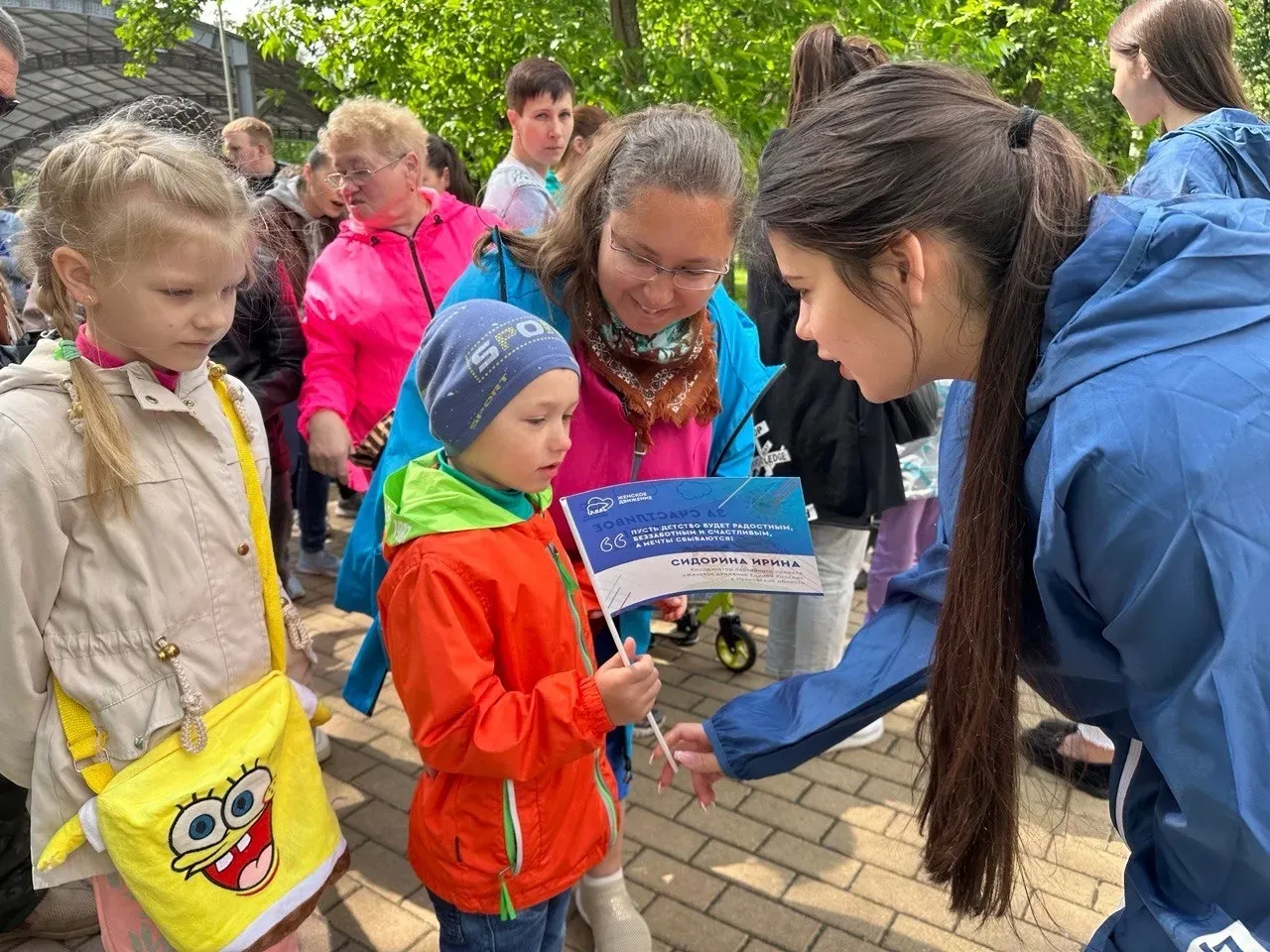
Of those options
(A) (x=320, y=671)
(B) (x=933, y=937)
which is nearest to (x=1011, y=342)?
(B) (x=933, y=937)

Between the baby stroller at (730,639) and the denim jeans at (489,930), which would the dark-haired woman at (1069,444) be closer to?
the denim jeans at (489,930)

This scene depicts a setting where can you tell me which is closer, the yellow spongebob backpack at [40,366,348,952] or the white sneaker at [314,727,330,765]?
the yellow spongebob backpack at [40,366,348,952]

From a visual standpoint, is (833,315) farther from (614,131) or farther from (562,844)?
(562,844)

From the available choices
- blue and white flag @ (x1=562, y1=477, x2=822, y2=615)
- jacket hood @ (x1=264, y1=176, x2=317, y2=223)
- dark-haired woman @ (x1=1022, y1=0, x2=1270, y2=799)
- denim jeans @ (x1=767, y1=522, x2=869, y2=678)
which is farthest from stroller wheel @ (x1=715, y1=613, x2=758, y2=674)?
jacket hood @ (x1=264, y1=176, x2=317, y2=223)

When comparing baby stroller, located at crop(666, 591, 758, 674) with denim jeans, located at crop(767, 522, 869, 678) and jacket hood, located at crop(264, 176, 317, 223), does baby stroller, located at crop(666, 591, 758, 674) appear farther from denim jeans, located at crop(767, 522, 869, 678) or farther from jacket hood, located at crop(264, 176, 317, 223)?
jacket hood, located at crop(264, 176, 317, 223)

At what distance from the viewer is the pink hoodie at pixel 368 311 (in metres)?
3.17

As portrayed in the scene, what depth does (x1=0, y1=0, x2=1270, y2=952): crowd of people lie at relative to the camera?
1041mm

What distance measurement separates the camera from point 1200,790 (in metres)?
1.04

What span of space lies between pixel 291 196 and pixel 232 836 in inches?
133

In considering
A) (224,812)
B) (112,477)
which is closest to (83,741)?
(224,812)

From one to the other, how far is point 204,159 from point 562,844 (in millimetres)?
1482

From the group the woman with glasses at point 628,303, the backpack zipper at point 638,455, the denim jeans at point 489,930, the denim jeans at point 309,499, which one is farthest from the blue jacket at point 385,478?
the denim jeans at point 309,499

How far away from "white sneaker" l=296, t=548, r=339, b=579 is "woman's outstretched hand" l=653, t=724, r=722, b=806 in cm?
344

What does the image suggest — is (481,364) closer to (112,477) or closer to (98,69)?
(112,477)
